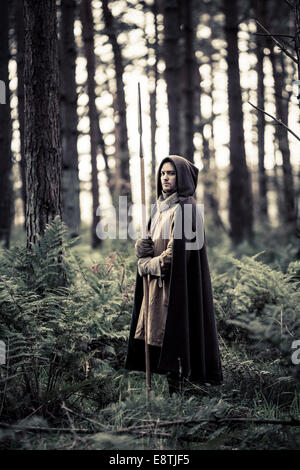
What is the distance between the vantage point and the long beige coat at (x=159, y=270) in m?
4.12

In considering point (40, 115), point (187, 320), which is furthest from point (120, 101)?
point (187, 320)

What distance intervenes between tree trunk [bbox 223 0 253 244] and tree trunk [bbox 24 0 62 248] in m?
7.98

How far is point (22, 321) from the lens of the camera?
422 cm

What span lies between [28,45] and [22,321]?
11.3 feet

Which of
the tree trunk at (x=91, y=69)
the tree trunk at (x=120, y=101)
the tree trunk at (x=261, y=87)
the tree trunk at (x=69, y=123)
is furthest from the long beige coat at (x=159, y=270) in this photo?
the tree trunk at (x=120, y=101)

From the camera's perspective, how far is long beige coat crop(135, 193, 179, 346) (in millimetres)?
4121

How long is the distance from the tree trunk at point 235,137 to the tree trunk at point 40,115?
26.2 feet

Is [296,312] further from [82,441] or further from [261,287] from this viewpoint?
[82,441]

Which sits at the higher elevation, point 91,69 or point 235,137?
point 91,69

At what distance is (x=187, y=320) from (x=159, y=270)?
1.79 ft

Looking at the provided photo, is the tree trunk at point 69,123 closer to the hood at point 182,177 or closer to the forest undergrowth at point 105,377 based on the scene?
the forest undergrowth at point 105,377

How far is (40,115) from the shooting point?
528 centimetres

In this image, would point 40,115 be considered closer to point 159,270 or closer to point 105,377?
point 159,270

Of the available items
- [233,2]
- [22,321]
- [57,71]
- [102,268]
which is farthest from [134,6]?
[22,321]
